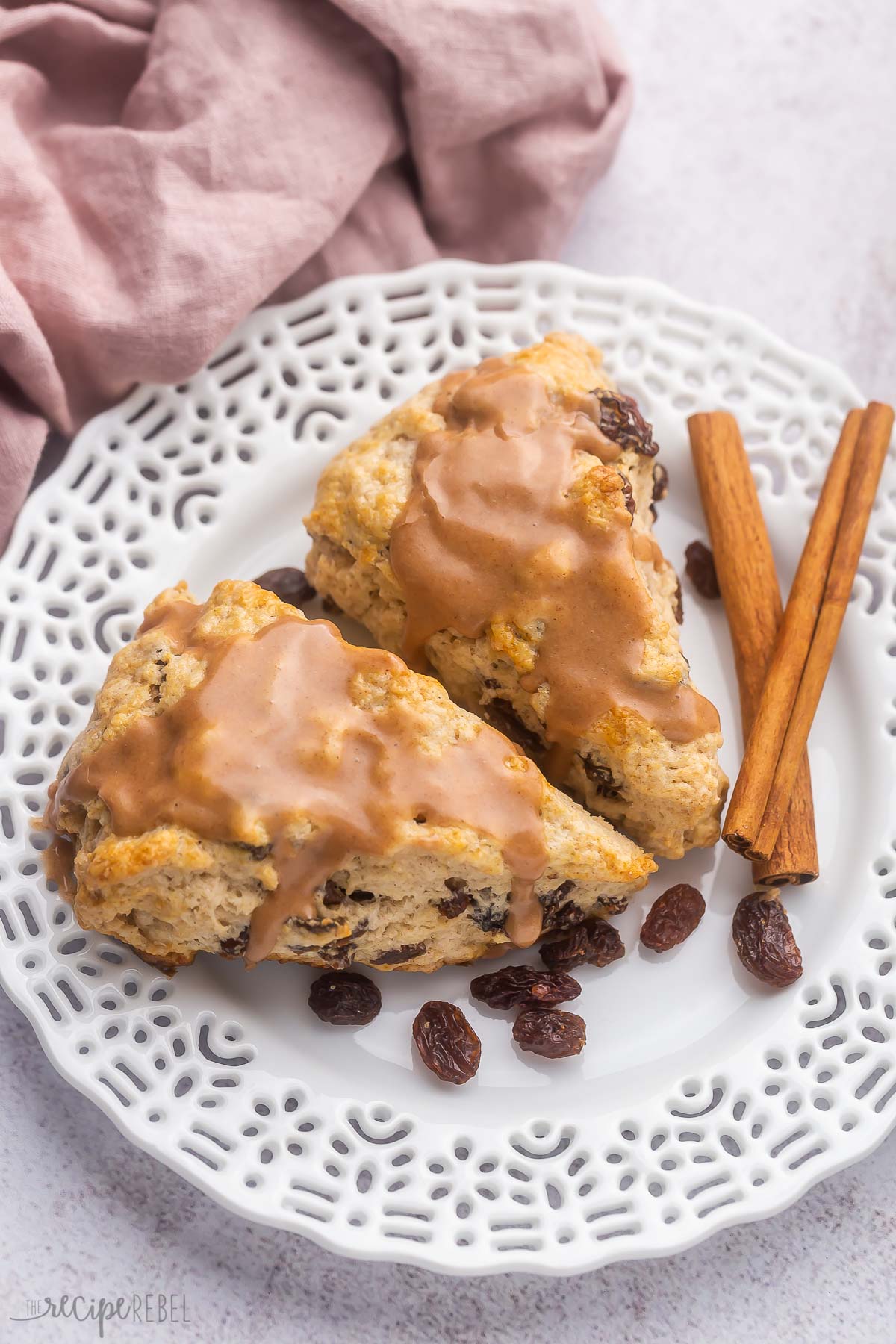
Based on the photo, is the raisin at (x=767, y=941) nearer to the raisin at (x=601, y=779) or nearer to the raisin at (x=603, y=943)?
the raisin at (x=603, y=943)

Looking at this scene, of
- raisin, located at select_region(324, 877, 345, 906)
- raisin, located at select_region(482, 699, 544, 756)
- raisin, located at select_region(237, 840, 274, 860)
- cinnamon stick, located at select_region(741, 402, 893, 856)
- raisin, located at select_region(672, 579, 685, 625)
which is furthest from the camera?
raisin, located at select_region(672, 579, 685, 625)

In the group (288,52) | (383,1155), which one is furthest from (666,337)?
(383,1155)

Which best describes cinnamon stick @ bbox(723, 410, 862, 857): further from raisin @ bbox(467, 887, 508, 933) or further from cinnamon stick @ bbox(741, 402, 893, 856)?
raisin @ bbox(467, 887, 508, 933)

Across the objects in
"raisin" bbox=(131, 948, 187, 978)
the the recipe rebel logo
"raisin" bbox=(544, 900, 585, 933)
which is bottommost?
the the recipe rebel logo

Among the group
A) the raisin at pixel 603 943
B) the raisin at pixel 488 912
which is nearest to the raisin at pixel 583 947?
the raisin at pixel 603 943

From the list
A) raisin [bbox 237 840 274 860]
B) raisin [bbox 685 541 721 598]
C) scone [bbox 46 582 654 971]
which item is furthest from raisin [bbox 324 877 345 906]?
raisin [bbox 685 541 721 598]

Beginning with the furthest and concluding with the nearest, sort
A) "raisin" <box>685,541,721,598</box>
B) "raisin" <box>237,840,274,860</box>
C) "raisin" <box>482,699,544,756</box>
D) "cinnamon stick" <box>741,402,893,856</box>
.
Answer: "raisin" <box>685,541,721,598</box>
"cinnamon stick" <box>741,402,893,856</box>
"raisin" <box>482,699,544,756</box>
"raisin" <box>237,840,274,860</box>

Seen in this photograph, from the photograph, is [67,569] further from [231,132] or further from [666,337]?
[666,337]
